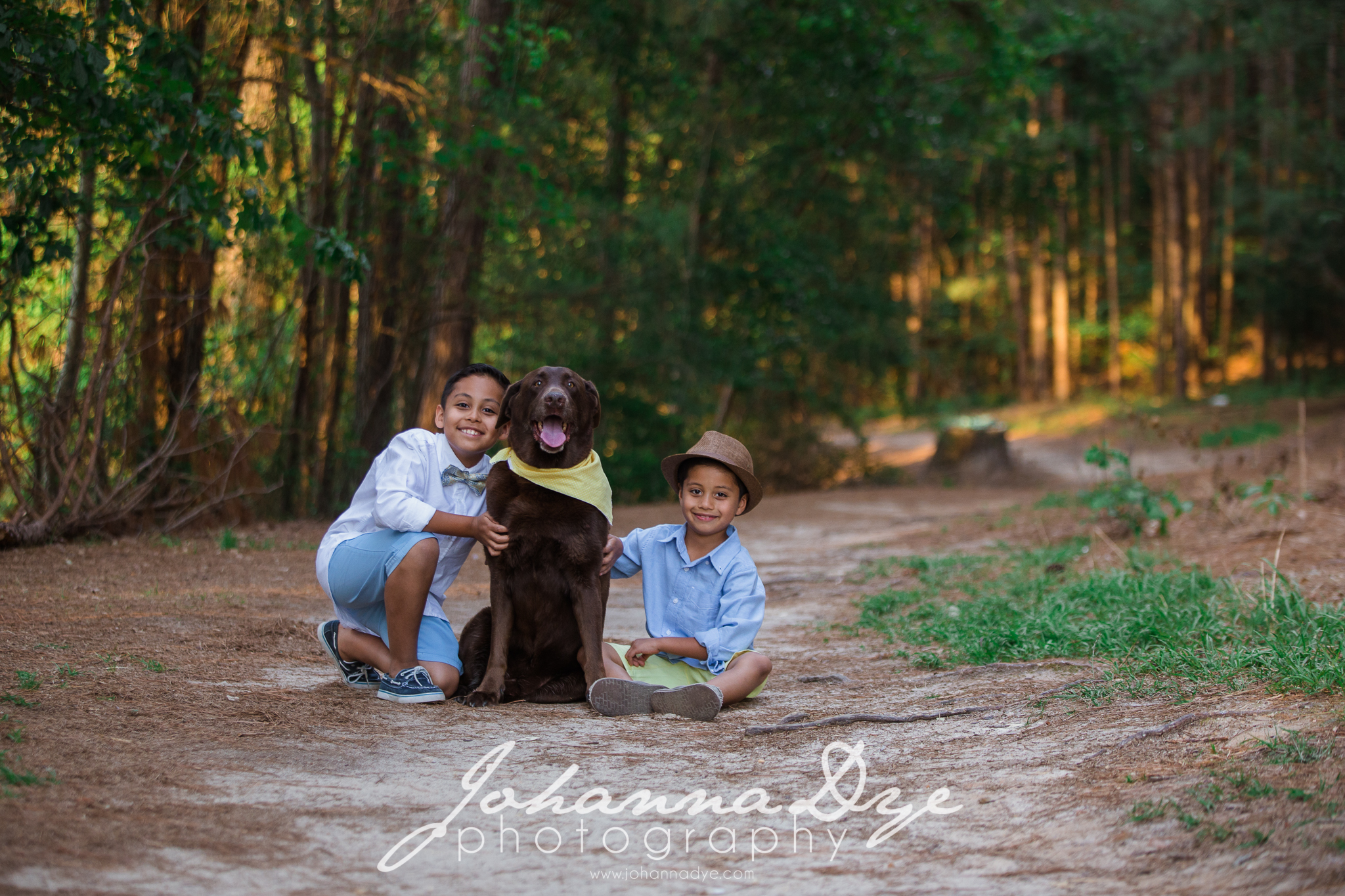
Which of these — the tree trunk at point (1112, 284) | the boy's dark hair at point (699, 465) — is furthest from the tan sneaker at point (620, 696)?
the tree trunk at point (1112, 284)

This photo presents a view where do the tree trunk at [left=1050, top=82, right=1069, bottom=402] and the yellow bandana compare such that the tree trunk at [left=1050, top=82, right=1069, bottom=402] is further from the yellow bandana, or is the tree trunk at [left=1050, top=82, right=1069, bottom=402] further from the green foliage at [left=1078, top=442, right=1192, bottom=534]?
the yellow bandana

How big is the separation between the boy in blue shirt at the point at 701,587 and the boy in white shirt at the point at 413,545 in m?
0.70

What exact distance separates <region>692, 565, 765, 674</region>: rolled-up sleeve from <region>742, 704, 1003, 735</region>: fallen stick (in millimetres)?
486

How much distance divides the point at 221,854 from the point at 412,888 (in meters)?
0.46

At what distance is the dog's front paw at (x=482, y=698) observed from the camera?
421 cm

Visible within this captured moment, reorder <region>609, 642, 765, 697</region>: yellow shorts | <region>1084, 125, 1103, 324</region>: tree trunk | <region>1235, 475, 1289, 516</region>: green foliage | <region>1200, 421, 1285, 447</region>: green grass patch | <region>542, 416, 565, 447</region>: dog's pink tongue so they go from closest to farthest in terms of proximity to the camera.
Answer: <region>542, 416, 565, 447</region>: dog's pink tongue < <region>609, 642, 765, 697</region>: yellow shorts < <region>1235, 475, 1289, 516</region>: green foliage < <region>1200, 421, 1285, 447</region>: green grass patch < <region>1084, 125, 1103, 324</region>: tree trunk

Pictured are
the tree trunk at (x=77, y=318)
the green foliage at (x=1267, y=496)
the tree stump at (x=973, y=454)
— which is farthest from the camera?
the tree stump at (x=973, y=454)

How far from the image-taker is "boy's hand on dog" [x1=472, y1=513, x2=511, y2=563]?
405cm

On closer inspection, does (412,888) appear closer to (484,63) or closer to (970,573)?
(970,573)

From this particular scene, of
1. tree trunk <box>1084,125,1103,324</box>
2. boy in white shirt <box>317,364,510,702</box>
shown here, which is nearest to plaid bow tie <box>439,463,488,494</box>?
boy in white shirt <box>317,364,510,702</box>

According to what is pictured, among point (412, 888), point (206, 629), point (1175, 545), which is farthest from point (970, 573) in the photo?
point (412, 888)

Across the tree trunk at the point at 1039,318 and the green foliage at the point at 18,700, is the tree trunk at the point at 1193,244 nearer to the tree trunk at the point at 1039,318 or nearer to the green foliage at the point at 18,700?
the tree trunk at the point at 1039,318

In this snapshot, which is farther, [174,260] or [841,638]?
[174,260]

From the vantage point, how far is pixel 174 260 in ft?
29.4
